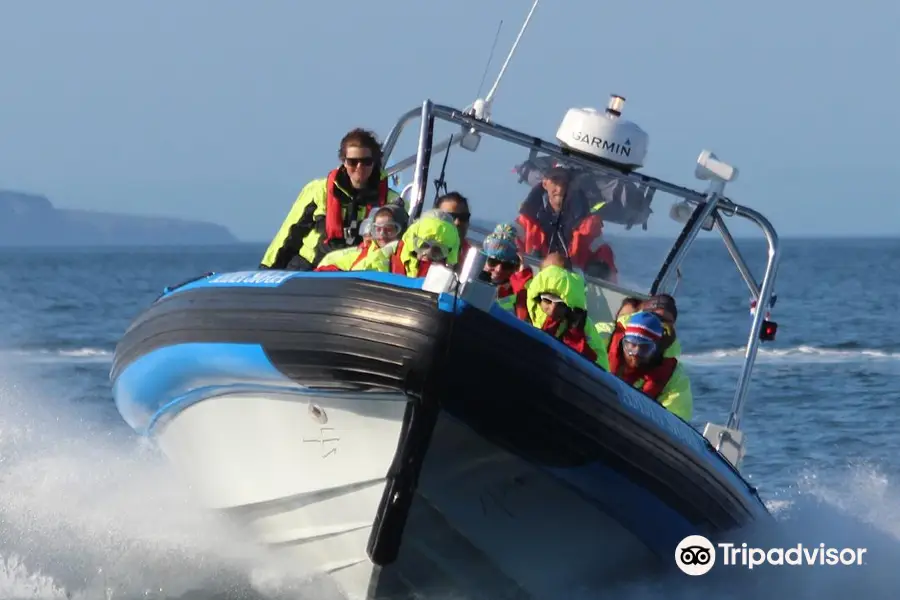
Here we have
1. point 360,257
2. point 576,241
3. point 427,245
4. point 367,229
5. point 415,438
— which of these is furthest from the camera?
point 576,241

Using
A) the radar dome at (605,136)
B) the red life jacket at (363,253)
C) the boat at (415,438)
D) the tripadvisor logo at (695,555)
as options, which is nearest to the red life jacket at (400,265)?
the red life jacket at (363,253)

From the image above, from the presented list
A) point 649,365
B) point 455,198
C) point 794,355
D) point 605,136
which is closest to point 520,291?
point 649,365

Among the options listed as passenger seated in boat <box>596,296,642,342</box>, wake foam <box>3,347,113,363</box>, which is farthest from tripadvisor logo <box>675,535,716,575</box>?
wake foam <box>3,347,113,363</box>

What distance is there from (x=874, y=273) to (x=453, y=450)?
4256cm

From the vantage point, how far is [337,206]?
21.4 feet

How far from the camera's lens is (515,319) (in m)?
5.05

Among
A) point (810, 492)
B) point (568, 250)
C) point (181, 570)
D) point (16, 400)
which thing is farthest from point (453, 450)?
point (16, 400)

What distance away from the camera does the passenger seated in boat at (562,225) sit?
7.28 m

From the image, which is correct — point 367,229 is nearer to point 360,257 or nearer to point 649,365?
point 360,257

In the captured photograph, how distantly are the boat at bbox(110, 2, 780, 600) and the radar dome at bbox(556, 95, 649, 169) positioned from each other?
74.7 inches

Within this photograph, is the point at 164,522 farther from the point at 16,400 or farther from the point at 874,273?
the point at 874,273

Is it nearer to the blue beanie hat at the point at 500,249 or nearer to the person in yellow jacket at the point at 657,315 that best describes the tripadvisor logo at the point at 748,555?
the person in yellow jacket at the point at 657,315

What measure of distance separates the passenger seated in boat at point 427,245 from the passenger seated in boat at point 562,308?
1.14 ft

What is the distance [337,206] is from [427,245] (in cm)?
115
